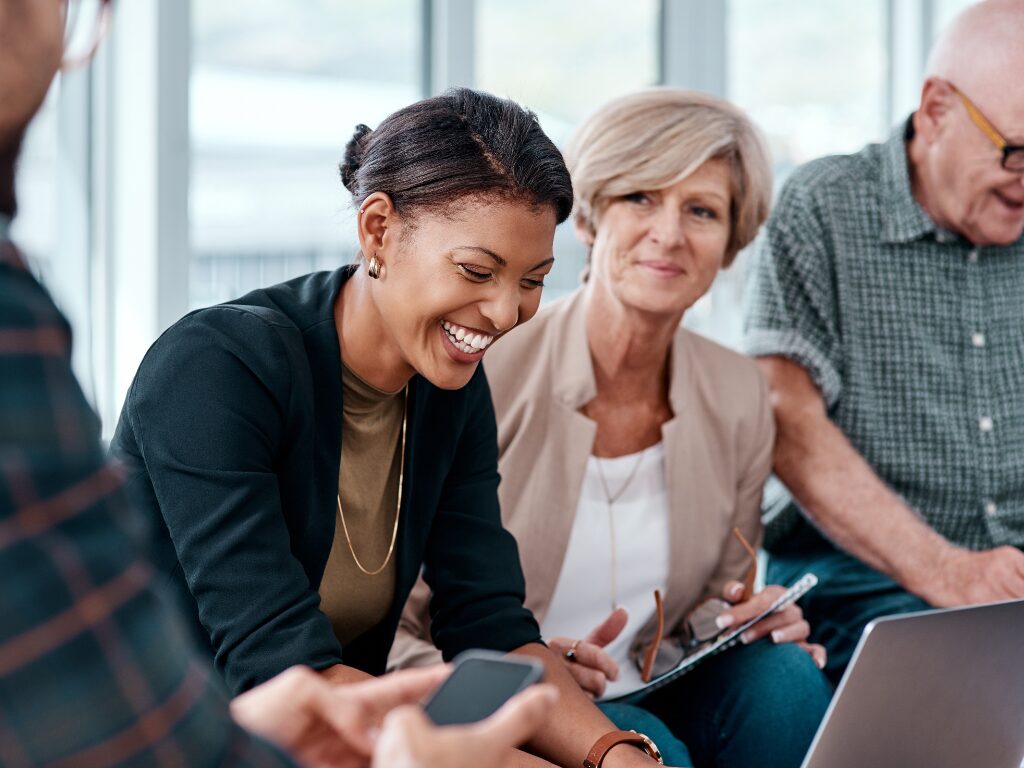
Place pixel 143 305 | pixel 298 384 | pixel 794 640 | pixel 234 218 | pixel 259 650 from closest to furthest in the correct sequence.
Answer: pixel 259 650 → pixel 298 384 → pixel 794 640 → pixel 143 305 → pixel 234 218

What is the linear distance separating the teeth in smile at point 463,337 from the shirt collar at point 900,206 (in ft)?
3.75

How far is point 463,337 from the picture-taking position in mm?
1383

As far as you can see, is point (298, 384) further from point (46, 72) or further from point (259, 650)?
point (46, 72)

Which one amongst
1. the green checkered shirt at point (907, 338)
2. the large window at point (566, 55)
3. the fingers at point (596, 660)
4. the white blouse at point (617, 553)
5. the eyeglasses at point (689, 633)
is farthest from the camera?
the large window at point (566, 55)

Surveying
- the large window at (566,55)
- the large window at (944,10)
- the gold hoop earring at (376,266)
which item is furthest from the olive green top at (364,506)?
the large window at (944,10)

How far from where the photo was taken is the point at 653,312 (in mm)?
1882

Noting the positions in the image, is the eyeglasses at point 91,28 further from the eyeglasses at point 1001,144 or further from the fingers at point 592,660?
the eyeglasses at point 1001,144

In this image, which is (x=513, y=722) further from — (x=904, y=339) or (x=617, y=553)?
(x=904, y=339)

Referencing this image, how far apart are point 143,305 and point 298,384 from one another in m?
0.99

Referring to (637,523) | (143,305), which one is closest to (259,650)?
(637,523)

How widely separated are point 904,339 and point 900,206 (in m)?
0.24

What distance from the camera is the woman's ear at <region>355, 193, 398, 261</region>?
1.35 metres

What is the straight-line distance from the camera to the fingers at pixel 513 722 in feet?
2.23

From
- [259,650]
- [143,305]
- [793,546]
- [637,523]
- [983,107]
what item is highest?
[983,107]
